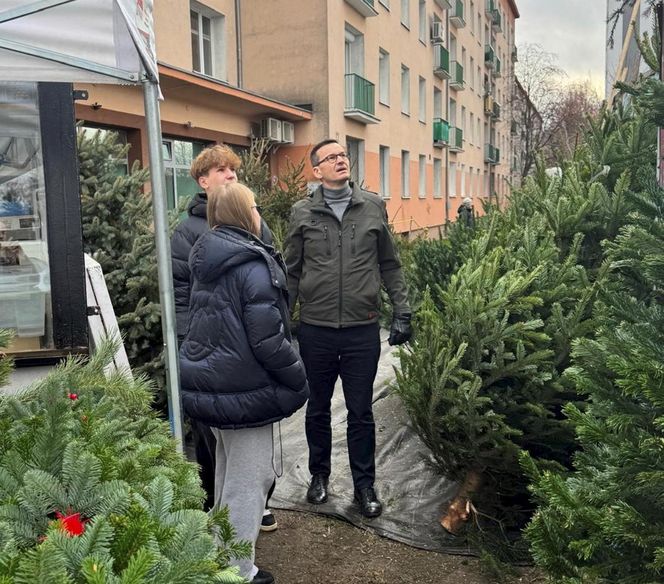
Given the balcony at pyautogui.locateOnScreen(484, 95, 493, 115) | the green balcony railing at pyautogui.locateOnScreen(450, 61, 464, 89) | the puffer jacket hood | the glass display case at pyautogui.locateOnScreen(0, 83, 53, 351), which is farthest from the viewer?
the balcony at pyautogui.locateOnScreen(484, 95, 493, 115)

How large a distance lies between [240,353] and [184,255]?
85cm

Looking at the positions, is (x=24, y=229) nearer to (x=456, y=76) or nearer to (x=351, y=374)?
(x=351, y=374)

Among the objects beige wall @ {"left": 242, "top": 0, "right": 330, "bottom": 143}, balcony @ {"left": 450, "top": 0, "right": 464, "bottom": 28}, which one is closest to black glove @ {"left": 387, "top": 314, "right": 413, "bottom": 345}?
beige wall @ {"left": 242, "top": 0, "right": 330, "bottom": 143}

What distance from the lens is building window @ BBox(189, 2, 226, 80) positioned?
13633 mm

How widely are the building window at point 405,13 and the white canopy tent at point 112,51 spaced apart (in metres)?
21.2

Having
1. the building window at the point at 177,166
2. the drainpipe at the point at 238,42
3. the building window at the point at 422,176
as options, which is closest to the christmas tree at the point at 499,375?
the building window at the point at 177,166

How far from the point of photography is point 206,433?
126 inches

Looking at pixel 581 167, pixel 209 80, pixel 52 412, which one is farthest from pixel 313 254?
pixel 209 80

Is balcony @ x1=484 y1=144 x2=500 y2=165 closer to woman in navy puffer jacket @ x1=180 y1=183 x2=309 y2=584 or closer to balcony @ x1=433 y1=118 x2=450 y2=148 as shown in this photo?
balcony @ x1=433 y1=118 x2=450 y2=148

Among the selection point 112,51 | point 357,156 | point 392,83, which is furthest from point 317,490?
point 392,83

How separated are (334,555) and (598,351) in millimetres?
1805

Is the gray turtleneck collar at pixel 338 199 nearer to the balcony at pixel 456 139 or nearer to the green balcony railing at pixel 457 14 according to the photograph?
the balcony at pixel 456 139

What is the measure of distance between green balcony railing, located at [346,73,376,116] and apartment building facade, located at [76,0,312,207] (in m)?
1.86

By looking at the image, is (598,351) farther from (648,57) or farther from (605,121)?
(605,121)
